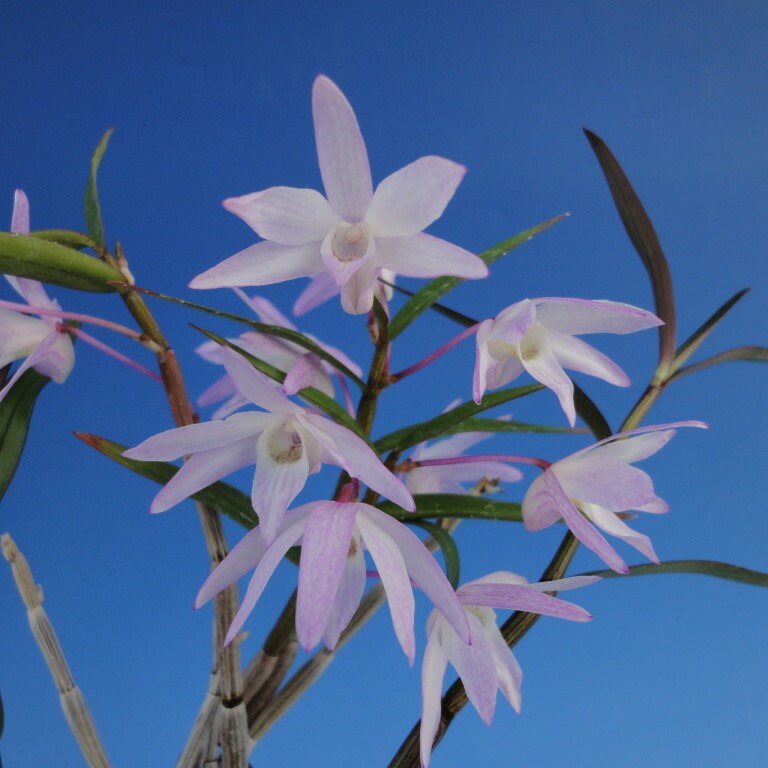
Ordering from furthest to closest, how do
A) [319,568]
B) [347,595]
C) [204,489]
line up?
[204,489], [347,595], [319,568]

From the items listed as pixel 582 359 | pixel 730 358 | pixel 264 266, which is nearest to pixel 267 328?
pixel 264 266


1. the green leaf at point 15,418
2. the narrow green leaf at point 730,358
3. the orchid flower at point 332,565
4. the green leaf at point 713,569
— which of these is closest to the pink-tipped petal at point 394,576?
the orchid flower at point 332,565

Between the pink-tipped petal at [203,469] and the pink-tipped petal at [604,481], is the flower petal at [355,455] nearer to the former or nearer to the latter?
the pink-tipped petal at [203,469]

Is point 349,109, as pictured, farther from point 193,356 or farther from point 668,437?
point 193,356

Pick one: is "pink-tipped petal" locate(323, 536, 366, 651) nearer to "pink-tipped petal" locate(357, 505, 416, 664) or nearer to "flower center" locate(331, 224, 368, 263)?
"pink-tipped petal" locate(357, 505, 416, 664)

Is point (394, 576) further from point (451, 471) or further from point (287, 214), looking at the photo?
point (451, 471)

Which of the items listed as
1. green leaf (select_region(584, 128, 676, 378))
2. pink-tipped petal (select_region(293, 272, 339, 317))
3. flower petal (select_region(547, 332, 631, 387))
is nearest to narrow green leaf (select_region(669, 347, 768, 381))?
green leaf (select_region(584, 128, 676, 378))
